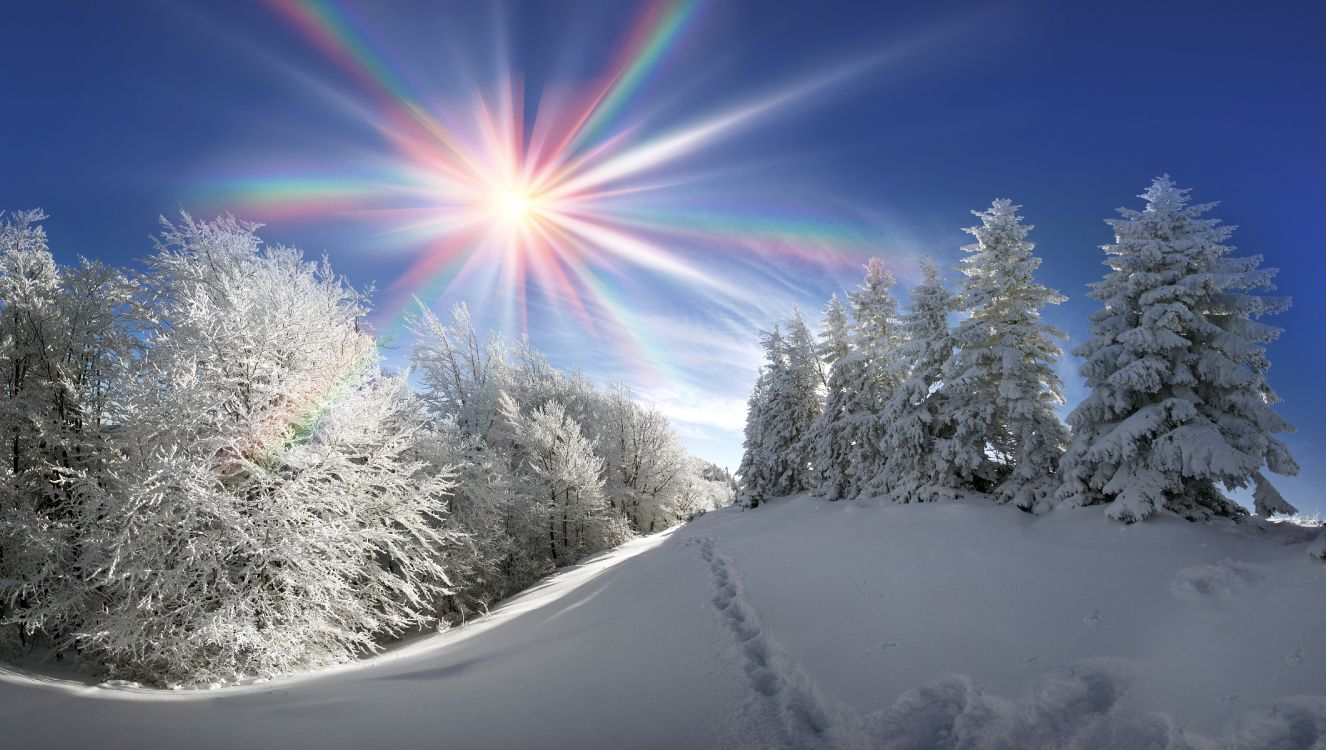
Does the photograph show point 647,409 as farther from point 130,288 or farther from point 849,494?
point 130,288

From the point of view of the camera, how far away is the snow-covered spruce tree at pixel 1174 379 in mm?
8844

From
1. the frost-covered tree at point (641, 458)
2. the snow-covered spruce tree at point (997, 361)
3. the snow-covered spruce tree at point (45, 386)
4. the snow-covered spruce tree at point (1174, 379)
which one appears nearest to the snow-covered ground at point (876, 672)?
the snow-covered spruce tree at point (1174, 379)

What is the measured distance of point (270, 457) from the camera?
8648mm

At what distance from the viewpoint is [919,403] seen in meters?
14.7

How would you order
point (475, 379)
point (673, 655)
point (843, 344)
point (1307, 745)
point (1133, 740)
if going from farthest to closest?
point (475, 379) < point (843, 344) < point (673, 655) < point (1133, 740) < point (1307, 745)

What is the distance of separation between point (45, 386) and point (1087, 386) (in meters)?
24.3

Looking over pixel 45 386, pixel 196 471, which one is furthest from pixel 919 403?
pixel 45 386

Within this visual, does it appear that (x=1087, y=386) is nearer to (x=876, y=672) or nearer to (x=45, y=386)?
(x=876, y=672)

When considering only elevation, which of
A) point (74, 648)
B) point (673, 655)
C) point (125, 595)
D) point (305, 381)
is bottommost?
point (673, 655)

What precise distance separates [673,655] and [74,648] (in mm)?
14021

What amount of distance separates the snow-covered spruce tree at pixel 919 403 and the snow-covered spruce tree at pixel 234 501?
13.2 m

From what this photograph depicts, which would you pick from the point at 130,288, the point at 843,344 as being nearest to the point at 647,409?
the point at 843,344

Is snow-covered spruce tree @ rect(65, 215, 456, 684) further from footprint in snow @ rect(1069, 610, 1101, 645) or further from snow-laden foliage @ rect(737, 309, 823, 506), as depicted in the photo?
snow-laden foliage @ rect(737, 309, 823, 506)

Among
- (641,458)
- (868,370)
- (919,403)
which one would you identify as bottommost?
(919,403)
